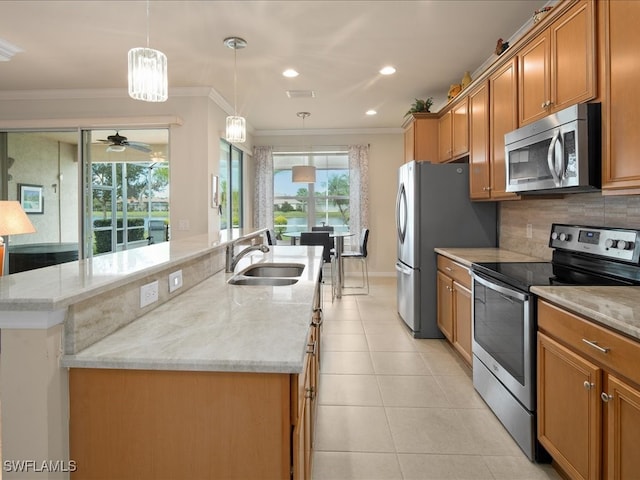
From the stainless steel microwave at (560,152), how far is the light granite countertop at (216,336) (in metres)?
1.42

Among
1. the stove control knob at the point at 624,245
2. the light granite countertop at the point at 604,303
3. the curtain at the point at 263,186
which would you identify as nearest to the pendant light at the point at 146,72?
the light granite countertop at the point at 604,303

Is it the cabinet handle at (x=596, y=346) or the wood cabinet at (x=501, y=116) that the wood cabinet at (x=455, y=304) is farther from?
the cabinet handle at (x=596, y=346)

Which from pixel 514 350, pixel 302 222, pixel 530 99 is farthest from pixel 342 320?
pixel 302 222

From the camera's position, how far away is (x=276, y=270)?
282 centimetres

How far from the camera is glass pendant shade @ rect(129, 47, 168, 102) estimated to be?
2258 mm

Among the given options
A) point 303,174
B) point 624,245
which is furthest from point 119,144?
point 624,245

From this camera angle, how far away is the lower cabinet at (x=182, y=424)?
3.36 ft

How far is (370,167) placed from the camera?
7.36 metres

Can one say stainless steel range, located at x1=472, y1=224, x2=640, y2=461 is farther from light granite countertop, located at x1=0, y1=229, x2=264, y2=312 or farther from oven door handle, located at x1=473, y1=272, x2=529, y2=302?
light granite countertop, located at x1=0, y1=229, x2=264, y2=312

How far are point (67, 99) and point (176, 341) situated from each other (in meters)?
4.99

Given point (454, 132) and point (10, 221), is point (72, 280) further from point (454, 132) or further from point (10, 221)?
point (454, 132)

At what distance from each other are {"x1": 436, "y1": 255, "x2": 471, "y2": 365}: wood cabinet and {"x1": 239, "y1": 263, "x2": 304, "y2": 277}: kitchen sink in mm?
1253

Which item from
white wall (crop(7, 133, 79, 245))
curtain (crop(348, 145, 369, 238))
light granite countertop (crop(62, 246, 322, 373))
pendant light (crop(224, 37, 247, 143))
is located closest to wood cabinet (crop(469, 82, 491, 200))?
pendant light (crop(224, 37, 247, 143))

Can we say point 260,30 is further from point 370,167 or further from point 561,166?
point 370,167
